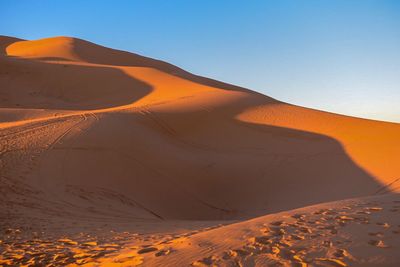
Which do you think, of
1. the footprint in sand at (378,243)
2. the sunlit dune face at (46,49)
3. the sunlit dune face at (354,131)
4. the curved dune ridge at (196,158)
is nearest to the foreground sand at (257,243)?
the footprint in sand at (378,243)

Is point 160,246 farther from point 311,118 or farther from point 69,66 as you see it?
point 69,66

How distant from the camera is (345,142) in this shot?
10.7 meters

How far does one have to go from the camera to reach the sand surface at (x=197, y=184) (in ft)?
10.5

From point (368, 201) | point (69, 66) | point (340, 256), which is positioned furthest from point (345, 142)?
point (69, 66)

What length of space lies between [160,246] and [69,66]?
71.8 ft

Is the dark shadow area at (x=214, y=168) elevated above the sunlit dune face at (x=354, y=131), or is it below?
below

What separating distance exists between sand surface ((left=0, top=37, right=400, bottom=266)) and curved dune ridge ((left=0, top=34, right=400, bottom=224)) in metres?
0.04

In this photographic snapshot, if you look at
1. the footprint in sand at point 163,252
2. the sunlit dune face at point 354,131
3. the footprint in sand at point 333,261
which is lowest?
the footprint in sand at point 163,252

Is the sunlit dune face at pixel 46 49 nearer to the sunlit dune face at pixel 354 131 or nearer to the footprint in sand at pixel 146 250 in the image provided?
the sunlit dune face at pixel 354 131

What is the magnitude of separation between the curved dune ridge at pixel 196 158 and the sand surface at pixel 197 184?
0.13ft

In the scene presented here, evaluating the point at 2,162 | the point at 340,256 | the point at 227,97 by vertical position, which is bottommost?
the point at 2,162

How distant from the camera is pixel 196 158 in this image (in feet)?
32.5

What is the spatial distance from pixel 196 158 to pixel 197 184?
4.14 ft

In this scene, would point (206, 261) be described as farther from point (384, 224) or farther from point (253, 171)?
point (253, 171)
